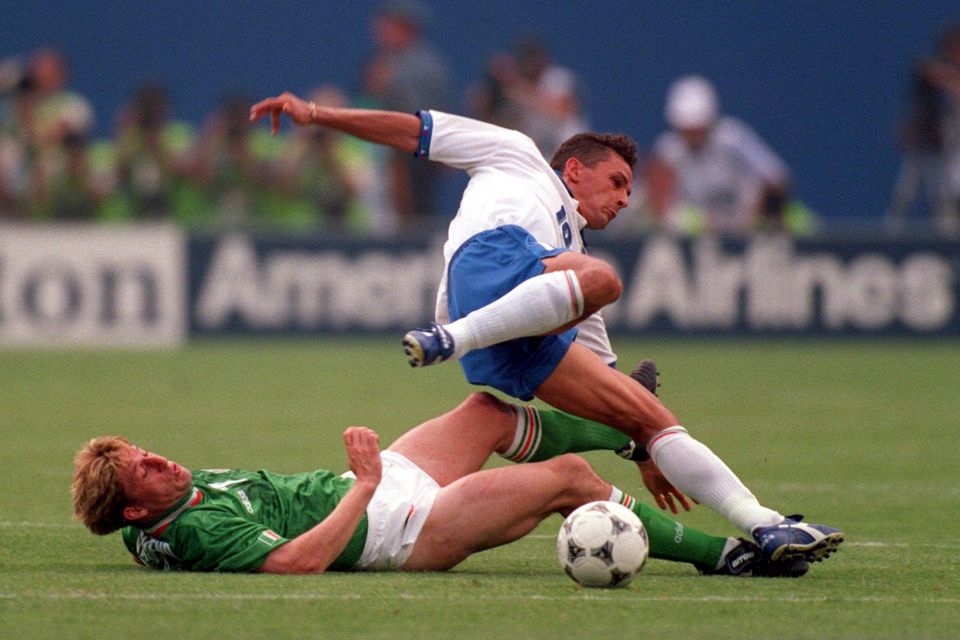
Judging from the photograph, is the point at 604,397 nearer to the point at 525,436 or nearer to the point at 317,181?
the point at 525,436

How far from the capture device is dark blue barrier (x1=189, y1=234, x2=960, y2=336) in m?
19.5

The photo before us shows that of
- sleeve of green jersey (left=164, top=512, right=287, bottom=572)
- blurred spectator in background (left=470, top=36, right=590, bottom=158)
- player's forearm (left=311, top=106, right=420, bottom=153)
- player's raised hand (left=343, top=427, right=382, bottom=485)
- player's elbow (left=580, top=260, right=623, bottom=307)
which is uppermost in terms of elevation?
blurred spectator in background (left=470, top=36, right=590, bottom=158)

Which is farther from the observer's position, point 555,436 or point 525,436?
point 555,436

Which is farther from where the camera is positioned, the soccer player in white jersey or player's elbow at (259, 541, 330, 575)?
the soccer player in white jersey

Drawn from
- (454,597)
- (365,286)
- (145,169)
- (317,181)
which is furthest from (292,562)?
(317,181)

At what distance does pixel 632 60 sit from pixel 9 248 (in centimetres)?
857

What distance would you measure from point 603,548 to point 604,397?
88cm

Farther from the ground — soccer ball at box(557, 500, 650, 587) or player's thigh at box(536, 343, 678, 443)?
player's thigh at box(536, 343, 678, 443)

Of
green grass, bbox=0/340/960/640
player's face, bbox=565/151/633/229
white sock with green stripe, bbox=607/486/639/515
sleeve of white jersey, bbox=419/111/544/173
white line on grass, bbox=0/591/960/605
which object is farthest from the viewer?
player's face, bbox=565/151/633/229

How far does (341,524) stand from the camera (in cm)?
624

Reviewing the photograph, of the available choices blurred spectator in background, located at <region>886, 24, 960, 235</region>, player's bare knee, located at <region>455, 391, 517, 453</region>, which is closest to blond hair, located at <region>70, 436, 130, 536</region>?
player's bare knee, located at <region>455, 391, 517, 453</region>

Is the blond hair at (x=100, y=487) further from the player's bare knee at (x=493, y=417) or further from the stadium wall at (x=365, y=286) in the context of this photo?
the stadium wall at (x=365, y=286)

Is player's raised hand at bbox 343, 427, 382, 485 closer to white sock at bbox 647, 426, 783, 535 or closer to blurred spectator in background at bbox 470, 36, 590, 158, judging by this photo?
white sock at bbox 647, 426, 783, 535

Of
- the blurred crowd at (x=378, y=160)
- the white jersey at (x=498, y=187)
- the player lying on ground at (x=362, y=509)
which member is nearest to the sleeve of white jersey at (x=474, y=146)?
the white jersey at (x=498, y=187)
